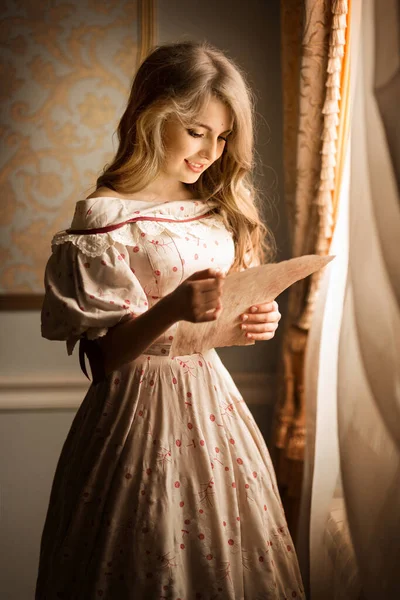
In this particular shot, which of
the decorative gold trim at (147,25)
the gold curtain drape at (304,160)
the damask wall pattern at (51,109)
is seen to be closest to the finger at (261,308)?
the gold curtain drape at (304,160)

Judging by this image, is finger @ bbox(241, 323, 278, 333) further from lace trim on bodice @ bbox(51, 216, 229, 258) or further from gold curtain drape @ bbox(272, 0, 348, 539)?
gold curtain drape @ bbox(272, 0, 348, 539)

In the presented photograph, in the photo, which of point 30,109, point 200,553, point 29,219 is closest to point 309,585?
point 200,553

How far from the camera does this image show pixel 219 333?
123cm

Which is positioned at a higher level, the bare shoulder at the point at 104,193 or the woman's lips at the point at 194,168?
the woman's lips at the point at 194,168

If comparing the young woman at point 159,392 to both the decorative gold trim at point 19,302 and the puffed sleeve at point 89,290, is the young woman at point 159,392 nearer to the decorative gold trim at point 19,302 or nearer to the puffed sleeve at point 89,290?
the puffed sleeve at point 89,290

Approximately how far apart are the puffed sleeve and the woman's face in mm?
208

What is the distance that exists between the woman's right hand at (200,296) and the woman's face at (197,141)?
12.1 inches

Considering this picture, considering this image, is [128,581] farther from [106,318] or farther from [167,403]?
[106,318]

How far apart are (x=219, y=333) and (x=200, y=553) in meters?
0.39

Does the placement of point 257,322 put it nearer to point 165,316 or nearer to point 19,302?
point 165,316

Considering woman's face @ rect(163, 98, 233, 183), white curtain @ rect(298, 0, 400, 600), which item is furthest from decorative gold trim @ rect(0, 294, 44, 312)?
white curtain @ rect(298, 0, 400, 600)

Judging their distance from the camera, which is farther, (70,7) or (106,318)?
(70,7)

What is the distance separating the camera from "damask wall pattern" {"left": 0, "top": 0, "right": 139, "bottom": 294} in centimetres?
196

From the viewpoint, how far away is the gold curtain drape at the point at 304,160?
162 centimetres
